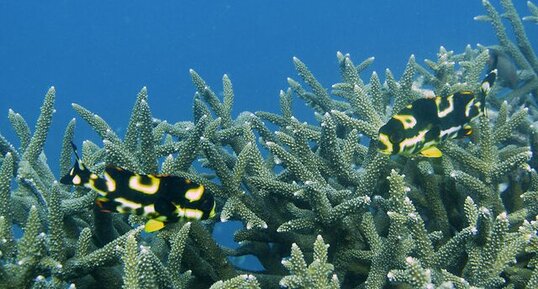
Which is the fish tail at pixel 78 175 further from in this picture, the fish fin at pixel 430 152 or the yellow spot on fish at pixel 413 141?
the fish fin at pixel 430 152

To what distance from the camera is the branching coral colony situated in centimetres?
307

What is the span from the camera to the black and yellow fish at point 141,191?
2631mm

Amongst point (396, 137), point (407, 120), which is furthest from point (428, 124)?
point (396, 137)

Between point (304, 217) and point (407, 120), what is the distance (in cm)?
114

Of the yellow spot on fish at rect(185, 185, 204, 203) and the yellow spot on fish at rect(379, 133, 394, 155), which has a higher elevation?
the yellow spot on fish at rect(379, 133, 394, 155)

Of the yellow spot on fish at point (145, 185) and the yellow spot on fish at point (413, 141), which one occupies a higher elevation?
the yellow spot on fish at point (413, 141)

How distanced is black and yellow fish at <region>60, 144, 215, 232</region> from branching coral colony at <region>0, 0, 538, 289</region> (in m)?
0.28

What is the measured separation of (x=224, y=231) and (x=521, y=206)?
23.1 metres

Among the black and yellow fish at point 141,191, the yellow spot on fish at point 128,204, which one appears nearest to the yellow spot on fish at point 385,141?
the black and yellow fish at point 141,191

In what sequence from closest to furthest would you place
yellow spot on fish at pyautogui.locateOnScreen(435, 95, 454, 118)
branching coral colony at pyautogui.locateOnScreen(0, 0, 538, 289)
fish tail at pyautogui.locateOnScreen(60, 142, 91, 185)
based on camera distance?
fish tail at pyautogui.locateOnScreen(60, 142, 91, 185), branching coral colony at pyautogui.locateOnScreen(0, 0, 538, 289), yellow spot on fish at pyautogui.locateOnScreen(435, 95, 454, 118)

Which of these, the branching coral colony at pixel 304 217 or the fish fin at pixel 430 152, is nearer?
the branching coral colony at pixel 304 217

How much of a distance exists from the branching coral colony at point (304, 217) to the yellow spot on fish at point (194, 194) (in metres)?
0.46

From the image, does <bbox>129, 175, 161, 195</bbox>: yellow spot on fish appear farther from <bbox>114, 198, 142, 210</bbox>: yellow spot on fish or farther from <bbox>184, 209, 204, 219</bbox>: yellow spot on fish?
<bbox>184, 209, 204, 219</bbox>: yellow spot on fish

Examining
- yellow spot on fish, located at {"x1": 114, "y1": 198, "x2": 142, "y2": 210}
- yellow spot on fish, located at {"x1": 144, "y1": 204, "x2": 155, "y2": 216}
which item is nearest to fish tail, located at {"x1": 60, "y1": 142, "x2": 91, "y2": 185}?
yellow spot on fish, located at {"x1": 114, "y1": 198, "x2": 142, "y2": 210}
